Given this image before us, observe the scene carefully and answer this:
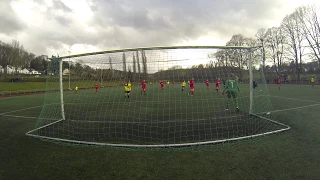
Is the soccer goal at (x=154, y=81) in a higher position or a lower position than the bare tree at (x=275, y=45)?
lower

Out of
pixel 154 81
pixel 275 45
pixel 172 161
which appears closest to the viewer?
pixel 172 161

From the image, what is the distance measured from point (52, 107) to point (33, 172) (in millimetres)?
6966

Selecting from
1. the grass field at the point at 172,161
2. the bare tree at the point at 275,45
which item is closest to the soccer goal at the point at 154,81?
the grass field at the point at 172,161

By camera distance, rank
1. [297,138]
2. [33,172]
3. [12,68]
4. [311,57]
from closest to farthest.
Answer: [33,172] → [297,138] → [311,57] → [12,68]

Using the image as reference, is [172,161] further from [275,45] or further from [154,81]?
[275,45]

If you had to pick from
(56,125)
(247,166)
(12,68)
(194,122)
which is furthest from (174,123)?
(12,68)

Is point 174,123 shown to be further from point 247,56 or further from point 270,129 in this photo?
point 247,56

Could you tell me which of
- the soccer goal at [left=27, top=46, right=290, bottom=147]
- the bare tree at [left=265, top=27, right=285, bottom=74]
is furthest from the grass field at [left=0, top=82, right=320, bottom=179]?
the bare tree at [left=265, top=27, right=285, bottom=74]

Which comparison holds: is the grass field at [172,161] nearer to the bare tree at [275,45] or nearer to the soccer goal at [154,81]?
the soccer goal at [154,81]

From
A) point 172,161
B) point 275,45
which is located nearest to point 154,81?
point 172,161

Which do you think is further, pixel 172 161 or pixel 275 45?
pixel 275 45

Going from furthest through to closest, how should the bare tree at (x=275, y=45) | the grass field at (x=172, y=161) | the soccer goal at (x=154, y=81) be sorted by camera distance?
the bare tree at (x=275, y=45)
the soccer goal at (x=154, y=81)
the grass field at (x=172, y=161)

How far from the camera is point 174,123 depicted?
675 centimetres

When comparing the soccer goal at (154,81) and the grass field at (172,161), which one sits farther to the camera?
the soccer goal at (154,81)
